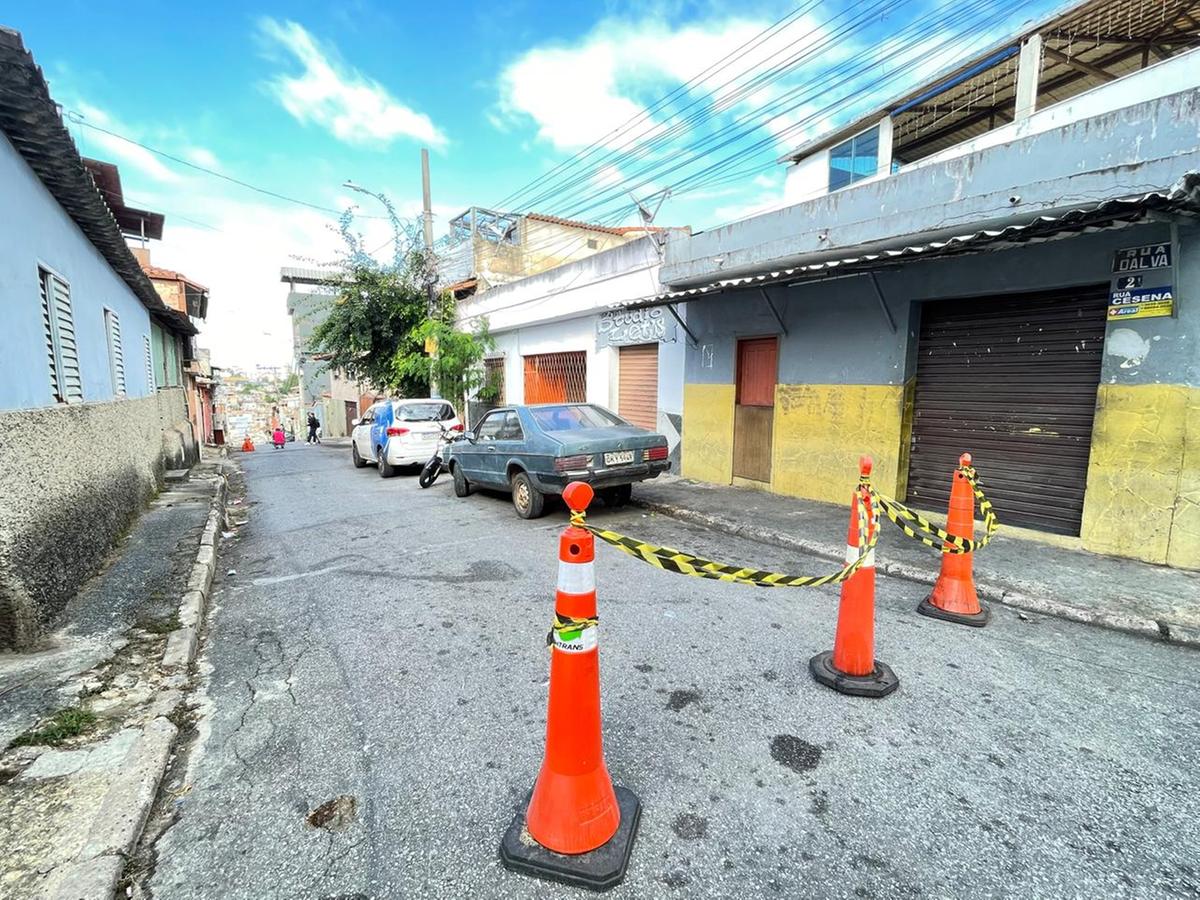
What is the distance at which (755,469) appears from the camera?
8516mm

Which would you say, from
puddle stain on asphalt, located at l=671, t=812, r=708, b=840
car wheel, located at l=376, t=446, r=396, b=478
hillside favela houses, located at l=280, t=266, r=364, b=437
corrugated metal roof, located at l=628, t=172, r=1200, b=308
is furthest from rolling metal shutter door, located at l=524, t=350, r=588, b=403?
hillside favela houses, located at l=280, t=266, r=364, b=437

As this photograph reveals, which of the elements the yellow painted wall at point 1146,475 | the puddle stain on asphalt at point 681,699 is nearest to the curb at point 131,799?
the puddle stain on asphalt at point 681,699

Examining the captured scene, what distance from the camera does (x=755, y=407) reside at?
850cm

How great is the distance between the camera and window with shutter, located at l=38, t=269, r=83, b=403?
519 centimetres

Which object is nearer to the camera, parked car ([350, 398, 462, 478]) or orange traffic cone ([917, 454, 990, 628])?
orange traffic cone ([917, 454, 990, 628])

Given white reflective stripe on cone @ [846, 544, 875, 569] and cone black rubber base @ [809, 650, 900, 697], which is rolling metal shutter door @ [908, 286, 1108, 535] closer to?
cone black rubber base @ [809, 650, 900, 697]

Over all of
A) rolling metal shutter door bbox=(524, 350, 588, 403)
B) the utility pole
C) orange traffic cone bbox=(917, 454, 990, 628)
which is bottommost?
orange traffic cone bbox=(917, 454, 990, 628)

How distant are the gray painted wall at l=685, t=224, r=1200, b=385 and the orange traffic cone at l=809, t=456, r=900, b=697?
3790 mm

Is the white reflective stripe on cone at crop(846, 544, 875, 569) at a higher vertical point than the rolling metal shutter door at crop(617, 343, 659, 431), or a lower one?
lower

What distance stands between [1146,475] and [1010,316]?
1.96m

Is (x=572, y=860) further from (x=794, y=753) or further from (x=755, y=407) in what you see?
(x=755, y=407)

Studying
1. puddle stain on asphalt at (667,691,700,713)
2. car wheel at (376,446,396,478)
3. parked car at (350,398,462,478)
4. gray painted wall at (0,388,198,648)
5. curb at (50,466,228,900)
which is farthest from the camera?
car wheel at (376,446,396,478)

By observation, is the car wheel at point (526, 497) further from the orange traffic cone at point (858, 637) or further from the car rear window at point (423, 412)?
the car rear window at point (423, 412)

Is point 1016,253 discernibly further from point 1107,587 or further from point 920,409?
point 1107,587
